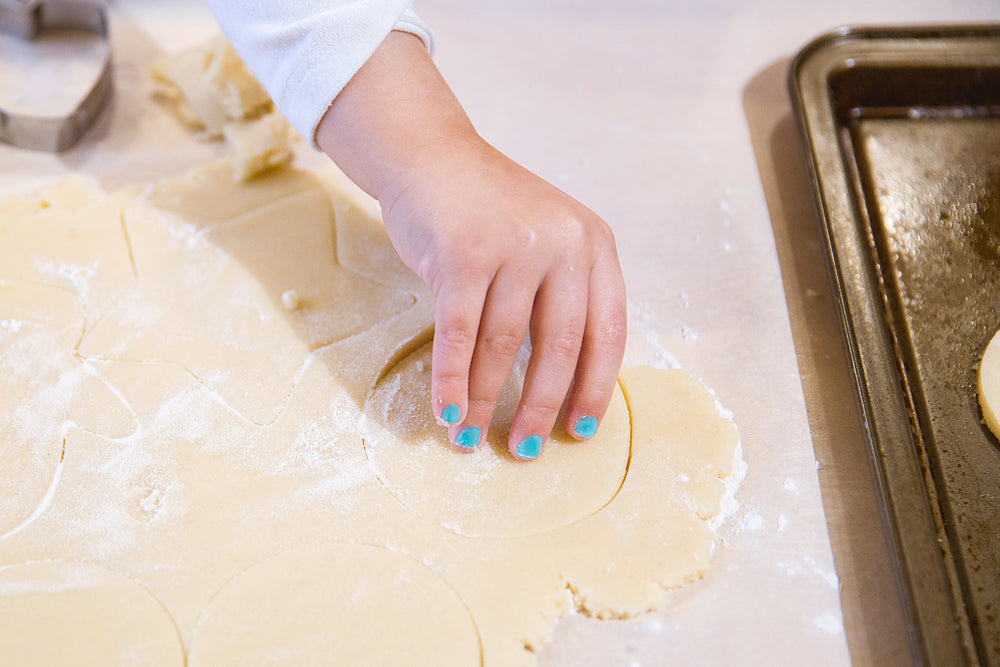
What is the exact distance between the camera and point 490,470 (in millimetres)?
848

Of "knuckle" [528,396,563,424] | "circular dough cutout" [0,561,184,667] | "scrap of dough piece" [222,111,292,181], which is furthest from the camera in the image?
"scrap of dough piece" [222,111,292,181]

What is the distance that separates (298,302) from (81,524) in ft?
1.14

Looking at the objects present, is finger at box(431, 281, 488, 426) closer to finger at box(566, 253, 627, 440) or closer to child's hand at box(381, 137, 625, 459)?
child's hand at box(381, 137, 625, 459)

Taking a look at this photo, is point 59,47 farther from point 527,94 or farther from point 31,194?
point 527,94

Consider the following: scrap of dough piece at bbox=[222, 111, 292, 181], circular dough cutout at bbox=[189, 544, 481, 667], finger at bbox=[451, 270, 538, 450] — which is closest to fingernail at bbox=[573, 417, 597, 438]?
finger at bbox=[451, 270, 538, 450]

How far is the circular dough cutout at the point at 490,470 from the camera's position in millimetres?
819

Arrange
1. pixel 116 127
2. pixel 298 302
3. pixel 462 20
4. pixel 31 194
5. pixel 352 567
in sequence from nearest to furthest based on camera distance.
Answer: pixel 352 567 → pixel 298 302 → pixel 31 194 → pixel 116 127 → pixel 462 20

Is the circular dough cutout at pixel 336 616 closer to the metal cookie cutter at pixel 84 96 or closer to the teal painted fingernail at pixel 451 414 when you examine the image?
the teal painted fingernail at pixel 451 414

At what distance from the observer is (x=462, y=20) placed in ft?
4.51

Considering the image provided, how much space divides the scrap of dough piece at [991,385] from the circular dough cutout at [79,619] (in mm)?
942

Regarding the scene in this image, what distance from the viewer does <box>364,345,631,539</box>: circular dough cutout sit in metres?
0.82

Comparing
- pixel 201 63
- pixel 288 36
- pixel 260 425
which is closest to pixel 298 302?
pixel 260 425

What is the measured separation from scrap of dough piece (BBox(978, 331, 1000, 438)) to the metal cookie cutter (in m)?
1.30

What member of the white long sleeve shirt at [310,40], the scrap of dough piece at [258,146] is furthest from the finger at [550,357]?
the scrap of dough piece at [258,146]
